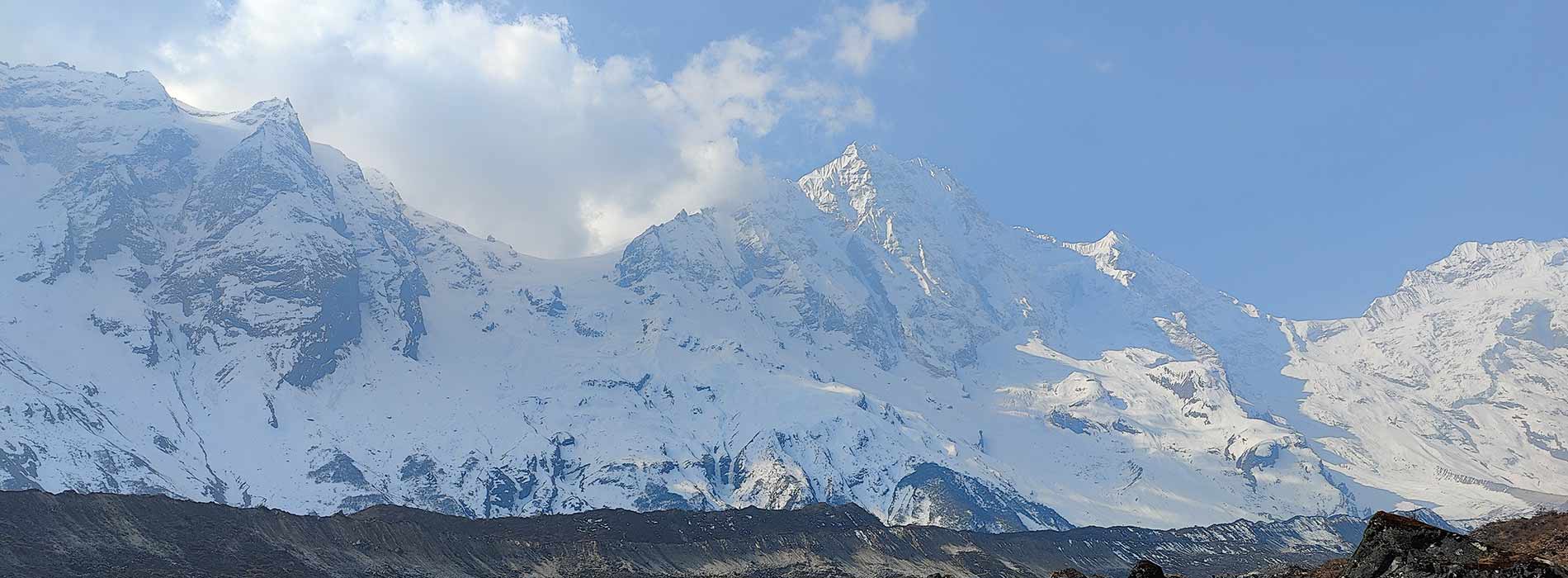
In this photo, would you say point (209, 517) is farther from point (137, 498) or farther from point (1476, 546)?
point (1476, 546)

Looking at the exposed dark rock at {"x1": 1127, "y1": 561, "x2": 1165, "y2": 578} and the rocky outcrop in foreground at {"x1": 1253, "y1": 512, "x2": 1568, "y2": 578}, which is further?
the exposed dark rock at {"x1": 1127, "y1": 561, "x2": 1165, "y2": 578}

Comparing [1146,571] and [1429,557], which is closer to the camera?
[1429,557]

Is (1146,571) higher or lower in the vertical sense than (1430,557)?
higher

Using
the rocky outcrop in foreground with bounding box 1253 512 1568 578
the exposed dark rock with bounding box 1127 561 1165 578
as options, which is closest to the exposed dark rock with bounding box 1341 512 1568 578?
the rocky outcrop in foreground with bounding box 1253 512 1568 578

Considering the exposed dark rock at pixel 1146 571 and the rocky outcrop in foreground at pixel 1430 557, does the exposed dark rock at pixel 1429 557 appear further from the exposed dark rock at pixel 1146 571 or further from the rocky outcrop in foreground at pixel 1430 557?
the exposed dark rock at pixel 1146 571

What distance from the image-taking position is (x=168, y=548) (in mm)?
178875

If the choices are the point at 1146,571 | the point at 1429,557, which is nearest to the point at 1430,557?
the point at 1429,557

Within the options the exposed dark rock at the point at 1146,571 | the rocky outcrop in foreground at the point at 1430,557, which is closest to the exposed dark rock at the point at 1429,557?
the rocky outcrop in foreground at the point at 1430,557

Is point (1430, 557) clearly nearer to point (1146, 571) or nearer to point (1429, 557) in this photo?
point (1429, 557)

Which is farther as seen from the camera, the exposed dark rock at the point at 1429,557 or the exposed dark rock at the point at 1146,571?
the exposed dark rock at the point at 1146,571

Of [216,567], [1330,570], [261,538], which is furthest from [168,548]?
[1330,570]

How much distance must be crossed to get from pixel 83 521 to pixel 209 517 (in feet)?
80.7

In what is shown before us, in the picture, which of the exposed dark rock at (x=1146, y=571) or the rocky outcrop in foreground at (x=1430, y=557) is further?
the exposed dark rock at (x=1146, y=571)

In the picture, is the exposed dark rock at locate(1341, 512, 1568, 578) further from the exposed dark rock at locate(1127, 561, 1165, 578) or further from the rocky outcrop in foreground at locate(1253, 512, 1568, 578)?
the exposed dark rock at locate(1127, 561, 1165, 578)
